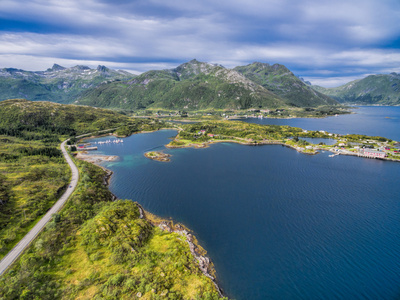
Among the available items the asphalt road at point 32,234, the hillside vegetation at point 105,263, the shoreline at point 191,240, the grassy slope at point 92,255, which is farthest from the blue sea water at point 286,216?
the asphalt road at point 32,234

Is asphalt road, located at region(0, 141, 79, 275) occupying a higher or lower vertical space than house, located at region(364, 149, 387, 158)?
lower

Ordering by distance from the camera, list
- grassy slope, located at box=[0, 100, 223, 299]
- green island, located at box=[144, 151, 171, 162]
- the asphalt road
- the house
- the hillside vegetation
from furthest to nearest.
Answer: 1. green island, located at box=[144, 151, 171, 162]
2. the house
3. the asphalt road
4. grassy slope, located at box=[0, 100, 223, 299]
5. the hillside vegetation

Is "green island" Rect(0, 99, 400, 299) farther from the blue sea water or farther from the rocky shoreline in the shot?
the blue sea water

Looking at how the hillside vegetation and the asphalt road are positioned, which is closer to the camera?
the hillside vegetation


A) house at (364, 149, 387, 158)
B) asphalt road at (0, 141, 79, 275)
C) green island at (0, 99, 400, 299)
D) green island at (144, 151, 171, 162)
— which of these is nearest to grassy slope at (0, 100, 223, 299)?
green island at (0, 99, 400, 299)

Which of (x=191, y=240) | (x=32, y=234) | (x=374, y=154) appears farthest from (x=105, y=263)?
(x=374, y=154)

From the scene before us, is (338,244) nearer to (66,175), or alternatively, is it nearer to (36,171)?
(66,175)

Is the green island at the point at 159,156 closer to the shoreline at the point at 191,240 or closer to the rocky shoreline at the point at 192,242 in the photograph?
the shoreline at the point at 191,240

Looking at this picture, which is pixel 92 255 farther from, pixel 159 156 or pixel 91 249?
pixel 159 156

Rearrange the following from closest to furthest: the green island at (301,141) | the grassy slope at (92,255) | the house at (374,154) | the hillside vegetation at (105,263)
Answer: the hillside vegetation at (105,263), the grassy slope at (92,255), the house at (374,154), the green island at (301,141)
